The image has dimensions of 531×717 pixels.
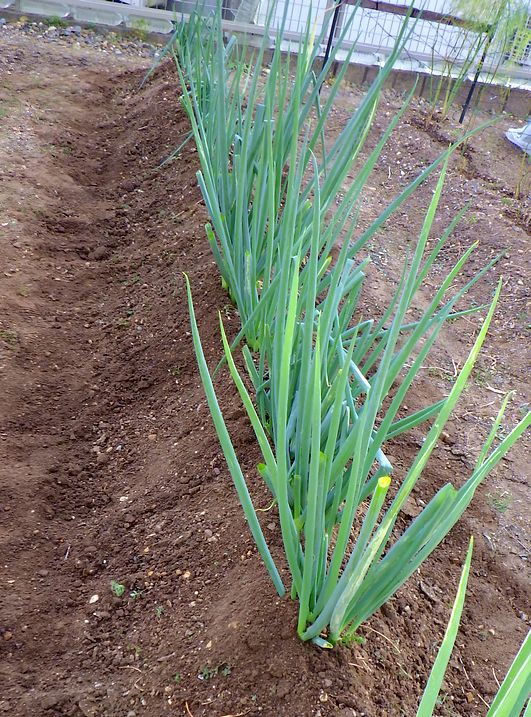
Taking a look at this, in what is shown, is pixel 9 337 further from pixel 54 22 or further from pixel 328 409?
pixel 54 22

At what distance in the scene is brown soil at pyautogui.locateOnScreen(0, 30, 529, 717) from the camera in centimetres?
118

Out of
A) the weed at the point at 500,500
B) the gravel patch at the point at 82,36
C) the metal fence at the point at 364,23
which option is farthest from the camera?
the metal fence at the point at 364,23

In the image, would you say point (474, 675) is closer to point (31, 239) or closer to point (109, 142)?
point (31, 239)

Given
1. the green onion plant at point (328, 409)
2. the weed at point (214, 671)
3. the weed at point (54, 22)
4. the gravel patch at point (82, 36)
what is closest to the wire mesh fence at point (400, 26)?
the gravel patch at point (82, 36)

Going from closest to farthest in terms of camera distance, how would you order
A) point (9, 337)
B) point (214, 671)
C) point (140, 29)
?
point (214, 671) < point (9, 337) < point (140, 29)

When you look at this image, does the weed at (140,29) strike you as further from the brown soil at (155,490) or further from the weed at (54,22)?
the brown soil at (155,490)

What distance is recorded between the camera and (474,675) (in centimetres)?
132

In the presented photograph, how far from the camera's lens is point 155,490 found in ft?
5.27

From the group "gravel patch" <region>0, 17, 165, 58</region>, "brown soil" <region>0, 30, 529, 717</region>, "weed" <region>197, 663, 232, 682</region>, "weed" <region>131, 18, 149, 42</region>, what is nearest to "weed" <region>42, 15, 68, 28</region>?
"gravel patch" <region>0, 17, 165, 58</region>

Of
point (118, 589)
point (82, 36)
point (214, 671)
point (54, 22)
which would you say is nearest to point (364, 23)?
point (82, 36)

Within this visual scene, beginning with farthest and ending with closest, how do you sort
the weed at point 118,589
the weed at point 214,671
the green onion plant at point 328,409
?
the weed at point 118,589 < the weed at point 214,671 < the green onion plant at point 328,409

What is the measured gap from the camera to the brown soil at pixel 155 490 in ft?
3.87

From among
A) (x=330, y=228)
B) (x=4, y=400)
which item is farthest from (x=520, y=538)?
(x=4, y=400)

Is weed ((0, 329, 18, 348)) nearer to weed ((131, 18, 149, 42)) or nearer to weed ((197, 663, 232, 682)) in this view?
weed ((197, 663, 232, 682))
